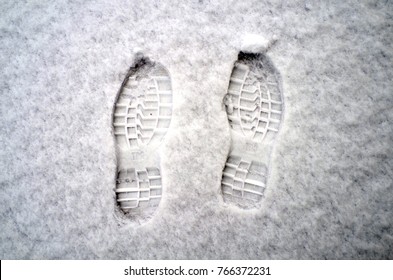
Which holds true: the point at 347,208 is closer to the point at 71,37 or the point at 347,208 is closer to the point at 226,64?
the point at 226,64

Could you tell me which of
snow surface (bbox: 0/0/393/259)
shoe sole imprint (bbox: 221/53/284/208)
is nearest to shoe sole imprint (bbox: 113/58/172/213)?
snow surface (bbox: 0/0/393/259)

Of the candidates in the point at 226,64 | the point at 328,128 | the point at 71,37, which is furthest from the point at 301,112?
the point at 71,37

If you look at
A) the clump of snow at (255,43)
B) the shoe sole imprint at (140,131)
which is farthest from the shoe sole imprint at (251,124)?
the shoe sole imprint at (140,131)

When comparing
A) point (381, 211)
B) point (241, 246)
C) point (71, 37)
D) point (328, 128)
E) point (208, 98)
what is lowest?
point (241, 246)

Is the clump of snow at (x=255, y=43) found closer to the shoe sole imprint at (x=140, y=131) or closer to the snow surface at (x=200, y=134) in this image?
the snow surface at (x=200, y=134)

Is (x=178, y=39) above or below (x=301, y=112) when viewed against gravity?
above

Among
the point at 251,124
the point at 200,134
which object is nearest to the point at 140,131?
the point at 200,134
